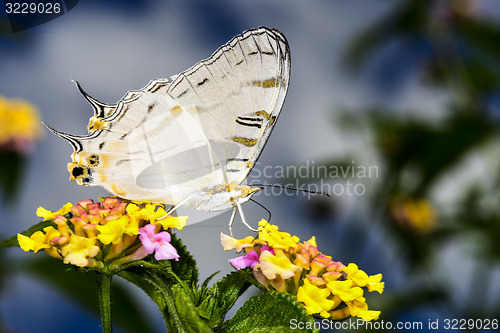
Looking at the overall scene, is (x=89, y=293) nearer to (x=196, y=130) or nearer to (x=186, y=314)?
(x=196, y=130)

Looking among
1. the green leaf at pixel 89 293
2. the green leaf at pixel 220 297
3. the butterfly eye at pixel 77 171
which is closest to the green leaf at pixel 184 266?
the green leaf at pixel 220 297

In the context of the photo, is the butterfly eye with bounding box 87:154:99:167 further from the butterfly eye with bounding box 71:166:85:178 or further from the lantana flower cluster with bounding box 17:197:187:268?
the lantana flower cluster with bounding box 17:197:187:268

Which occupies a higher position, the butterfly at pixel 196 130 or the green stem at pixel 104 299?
the butterfly at pixel 196 130

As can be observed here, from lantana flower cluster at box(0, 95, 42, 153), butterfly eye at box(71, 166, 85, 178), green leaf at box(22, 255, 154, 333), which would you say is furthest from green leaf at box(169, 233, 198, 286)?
lantana flower cluster at box(0, 95, 42, 153)

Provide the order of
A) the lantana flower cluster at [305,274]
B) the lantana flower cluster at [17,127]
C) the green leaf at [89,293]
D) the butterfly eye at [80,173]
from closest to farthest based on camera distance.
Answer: the lantana flower cluster at [305,274] → the butterfly eye at [80,173] → the green leaf at [89,293] → the lantana flower cluster at [17,127]

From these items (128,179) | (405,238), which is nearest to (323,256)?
(128,179)

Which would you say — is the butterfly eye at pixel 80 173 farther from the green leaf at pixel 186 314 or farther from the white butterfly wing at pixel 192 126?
the green leaf at pixel 186 314
